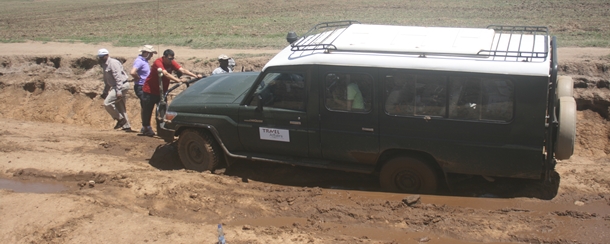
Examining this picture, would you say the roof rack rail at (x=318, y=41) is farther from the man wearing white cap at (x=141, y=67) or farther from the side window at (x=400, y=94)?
the man wearing white cap at (x=141, y=67)

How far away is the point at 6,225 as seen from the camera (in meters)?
7.00

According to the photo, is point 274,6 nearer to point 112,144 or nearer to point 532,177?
point 112,144

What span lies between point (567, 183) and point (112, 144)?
23.4 ft

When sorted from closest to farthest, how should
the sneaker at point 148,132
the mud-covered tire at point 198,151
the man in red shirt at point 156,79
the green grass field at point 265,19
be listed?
the mud-covered tire at point 198,151
the man in red shirt at point 156,79
the sneaker at point 148,132
the green grass field at point 265,19

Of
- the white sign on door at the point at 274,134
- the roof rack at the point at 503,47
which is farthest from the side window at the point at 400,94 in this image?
the white sign on door at the point at 274,134

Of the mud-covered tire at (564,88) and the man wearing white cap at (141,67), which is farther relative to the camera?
the man wearing white cap at (141,67)

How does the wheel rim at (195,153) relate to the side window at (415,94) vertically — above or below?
below

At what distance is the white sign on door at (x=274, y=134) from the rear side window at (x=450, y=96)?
4.58 feet

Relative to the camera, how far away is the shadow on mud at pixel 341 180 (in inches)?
287

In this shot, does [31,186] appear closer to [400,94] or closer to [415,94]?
[400,94]

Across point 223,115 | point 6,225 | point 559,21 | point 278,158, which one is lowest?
point 6,225

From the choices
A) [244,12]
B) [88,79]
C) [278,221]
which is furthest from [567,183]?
[244,12]

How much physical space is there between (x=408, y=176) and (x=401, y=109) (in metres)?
0.93

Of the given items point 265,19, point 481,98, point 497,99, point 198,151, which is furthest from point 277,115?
point 265,19
